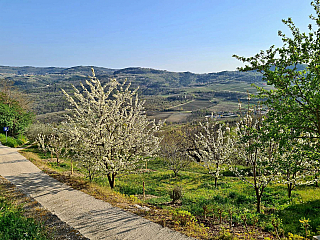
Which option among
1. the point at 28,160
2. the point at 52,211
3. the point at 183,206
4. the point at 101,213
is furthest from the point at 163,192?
the point at 28,160

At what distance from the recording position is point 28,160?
61.7 feet

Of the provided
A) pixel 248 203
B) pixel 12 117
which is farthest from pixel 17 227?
pixel 12 117

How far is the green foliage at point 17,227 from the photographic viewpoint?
6.25 meters

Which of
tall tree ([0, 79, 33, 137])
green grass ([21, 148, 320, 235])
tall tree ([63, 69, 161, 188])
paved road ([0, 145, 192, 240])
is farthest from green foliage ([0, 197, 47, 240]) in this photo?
tall tree ([0, 79, 33, 137])

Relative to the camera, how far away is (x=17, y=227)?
6.80 metres

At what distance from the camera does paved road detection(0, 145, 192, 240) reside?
272 inches

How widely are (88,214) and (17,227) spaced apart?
2.36 m

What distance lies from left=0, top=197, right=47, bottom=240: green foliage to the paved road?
3.61ft

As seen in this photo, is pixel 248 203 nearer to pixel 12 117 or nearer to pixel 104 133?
pixel 104 133

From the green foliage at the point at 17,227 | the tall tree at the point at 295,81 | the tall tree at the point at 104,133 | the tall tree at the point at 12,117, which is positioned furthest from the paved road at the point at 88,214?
the tall tree at the point at 12,117

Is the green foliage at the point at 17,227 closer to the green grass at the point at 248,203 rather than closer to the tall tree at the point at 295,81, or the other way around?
the green grass at the point at 248,203

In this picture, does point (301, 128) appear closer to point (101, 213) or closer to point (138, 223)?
point (138, 223)

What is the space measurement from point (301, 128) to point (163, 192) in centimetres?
883

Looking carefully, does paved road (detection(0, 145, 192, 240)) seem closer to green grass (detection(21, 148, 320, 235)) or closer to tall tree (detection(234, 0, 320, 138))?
green grass (detection(21, 148, 320, 235))
